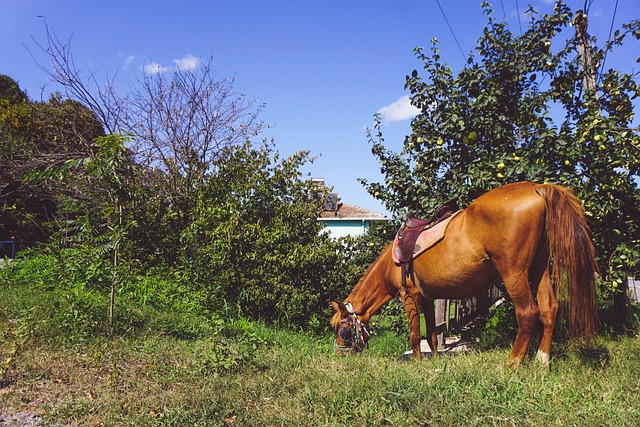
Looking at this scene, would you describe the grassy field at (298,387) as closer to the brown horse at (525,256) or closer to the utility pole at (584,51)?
the brown horse at (525,256)

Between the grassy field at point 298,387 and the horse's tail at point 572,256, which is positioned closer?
the grassy field at point 298,387

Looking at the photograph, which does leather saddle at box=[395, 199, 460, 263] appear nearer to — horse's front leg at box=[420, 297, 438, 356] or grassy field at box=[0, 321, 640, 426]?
horse's front leg at box=[420, 297, 438, 356]

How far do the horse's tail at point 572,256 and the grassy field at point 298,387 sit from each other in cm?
47

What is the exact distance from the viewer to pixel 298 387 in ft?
13.0

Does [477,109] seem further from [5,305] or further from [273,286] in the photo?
[5,305]

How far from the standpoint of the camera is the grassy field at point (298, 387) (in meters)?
3.29

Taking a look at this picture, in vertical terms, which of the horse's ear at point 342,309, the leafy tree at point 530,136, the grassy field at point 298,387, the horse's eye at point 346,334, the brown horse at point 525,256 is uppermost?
the leafy tree at point 530,136

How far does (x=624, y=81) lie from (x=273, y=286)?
5501 millimetres

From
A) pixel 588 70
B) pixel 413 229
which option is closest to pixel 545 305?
pixel 413 229

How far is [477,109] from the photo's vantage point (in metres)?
5.89

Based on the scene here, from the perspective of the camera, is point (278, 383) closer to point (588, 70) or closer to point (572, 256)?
point (572, 256)

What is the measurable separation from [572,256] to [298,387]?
269 cm

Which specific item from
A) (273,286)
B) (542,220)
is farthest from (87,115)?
(542,220)

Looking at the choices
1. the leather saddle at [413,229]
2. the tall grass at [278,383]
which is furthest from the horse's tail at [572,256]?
the leather saddle at [413,229]
